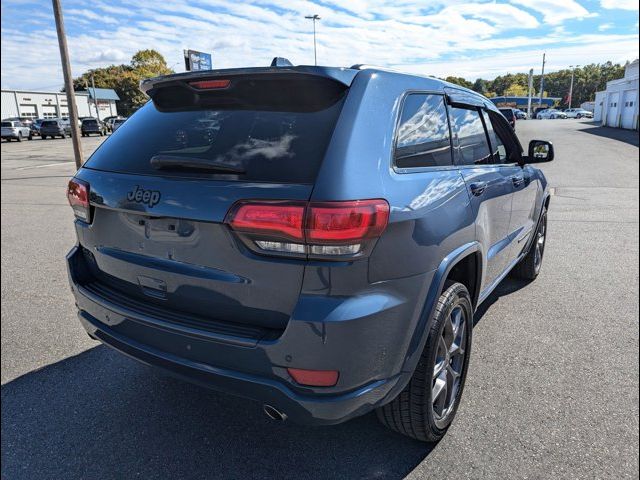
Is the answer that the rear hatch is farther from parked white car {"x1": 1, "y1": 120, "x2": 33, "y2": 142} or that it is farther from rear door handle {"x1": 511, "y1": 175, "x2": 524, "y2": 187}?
parked white car {"x1": 1, "y1": 120, "x2": 33, "y2": 142}

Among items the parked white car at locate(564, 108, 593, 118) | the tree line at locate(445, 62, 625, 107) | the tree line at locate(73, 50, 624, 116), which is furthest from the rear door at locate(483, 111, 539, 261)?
the parked white car at locate(564, 108, 593, 118)

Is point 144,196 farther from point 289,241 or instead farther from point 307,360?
point 307,360

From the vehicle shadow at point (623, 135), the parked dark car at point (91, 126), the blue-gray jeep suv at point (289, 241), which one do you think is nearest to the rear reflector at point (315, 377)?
the blue-gray jeep suv at point (289, 241)

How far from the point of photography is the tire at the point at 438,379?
7.19ft

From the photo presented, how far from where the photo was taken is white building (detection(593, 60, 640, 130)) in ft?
109

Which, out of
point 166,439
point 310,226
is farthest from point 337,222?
point 166,439

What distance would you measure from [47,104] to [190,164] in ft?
249

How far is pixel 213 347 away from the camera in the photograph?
1960mm

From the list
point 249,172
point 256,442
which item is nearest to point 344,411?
point 256,442

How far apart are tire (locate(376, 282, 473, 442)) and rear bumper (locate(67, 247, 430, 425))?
0.19 metres

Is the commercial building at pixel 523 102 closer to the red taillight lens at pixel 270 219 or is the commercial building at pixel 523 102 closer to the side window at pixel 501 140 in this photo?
the side window at pixel 501 140

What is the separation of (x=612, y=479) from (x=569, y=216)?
21.9ft

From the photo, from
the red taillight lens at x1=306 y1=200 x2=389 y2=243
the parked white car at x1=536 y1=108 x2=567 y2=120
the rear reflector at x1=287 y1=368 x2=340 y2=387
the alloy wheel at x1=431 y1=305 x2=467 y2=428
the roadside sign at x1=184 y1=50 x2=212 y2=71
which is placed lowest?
the parked white car at x1=536 y1=108 x2=567 y2=120

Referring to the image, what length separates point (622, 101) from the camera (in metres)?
36.6
